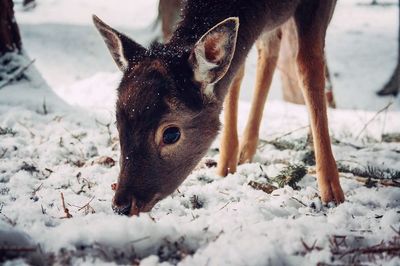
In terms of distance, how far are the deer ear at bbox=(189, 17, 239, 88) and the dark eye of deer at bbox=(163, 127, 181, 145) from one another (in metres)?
0.40

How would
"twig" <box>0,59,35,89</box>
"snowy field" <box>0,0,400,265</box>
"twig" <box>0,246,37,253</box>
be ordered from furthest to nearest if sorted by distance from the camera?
"twig" <box>0,59,35,89</box>, "snowy field" <box>0,0,400,265</box>, "twig" <box>0,246,37,253</box>

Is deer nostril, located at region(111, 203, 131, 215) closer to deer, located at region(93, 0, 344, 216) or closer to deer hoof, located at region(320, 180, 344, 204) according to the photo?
deer, located at region(93, 0, 344, 216)

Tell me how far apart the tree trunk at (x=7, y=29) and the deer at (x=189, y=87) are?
2.71 metres

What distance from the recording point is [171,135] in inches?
Answer: 120

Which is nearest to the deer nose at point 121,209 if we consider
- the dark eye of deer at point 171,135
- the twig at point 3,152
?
the dark eye of deer at point 171,135

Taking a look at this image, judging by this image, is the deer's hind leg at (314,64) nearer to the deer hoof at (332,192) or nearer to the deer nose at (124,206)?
the deer hoof at (332,192)

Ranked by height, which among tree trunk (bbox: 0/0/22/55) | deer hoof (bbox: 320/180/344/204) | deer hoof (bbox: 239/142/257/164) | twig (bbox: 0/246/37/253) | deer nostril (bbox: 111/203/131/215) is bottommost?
deer hoof (bbox: 239/142/257/164)

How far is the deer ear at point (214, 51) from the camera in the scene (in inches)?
116

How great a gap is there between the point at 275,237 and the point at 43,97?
14.1 ft

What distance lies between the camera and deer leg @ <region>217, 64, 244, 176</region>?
14.4 ft

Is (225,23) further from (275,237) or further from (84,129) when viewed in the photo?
(84,129)

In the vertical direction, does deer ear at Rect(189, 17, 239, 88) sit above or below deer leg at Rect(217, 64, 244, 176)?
above

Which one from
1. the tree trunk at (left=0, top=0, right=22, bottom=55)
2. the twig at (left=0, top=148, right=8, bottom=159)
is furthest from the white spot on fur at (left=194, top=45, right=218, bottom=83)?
the tree trunk at (left=0, top=0, right=22, bottom=55)

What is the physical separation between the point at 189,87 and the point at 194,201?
81cm
